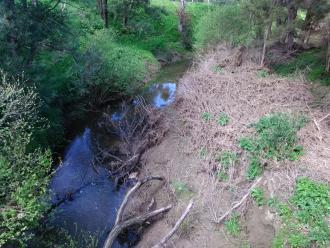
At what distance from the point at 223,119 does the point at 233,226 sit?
468 centimetres

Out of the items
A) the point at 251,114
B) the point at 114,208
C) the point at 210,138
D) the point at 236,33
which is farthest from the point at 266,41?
the point at 114,208

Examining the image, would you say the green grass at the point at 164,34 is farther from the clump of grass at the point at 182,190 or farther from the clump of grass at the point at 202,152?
the clump of grass at the point at 182,190

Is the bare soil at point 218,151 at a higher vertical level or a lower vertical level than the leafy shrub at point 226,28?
lower

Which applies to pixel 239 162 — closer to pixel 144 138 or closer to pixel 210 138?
pixel 210 138

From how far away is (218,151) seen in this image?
11.9m

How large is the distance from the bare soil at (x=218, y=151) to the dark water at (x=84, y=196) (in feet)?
4.32

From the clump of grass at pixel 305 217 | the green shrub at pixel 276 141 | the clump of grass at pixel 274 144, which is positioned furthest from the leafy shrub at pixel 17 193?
the green shrub at pixel 276 141

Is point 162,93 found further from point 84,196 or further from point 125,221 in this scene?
point 125,221

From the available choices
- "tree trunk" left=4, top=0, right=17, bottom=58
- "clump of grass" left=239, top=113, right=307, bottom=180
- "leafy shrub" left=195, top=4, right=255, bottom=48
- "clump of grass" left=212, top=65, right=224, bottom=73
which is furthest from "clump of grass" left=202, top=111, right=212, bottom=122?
"leafy shrub" left=195, top=4, right=255, bottom=48

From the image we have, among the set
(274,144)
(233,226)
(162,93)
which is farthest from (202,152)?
(162,93)

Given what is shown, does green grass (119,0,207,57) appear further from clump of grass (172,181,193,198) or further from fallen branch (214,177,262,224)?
fallen branch (214,177,262,224)

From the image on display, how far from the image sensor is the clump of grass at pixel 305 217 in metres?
7.95

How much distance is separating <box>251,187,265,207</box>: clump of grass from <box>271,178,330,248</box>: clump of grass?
453 millimetres

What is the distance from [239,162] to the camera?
11195mm
